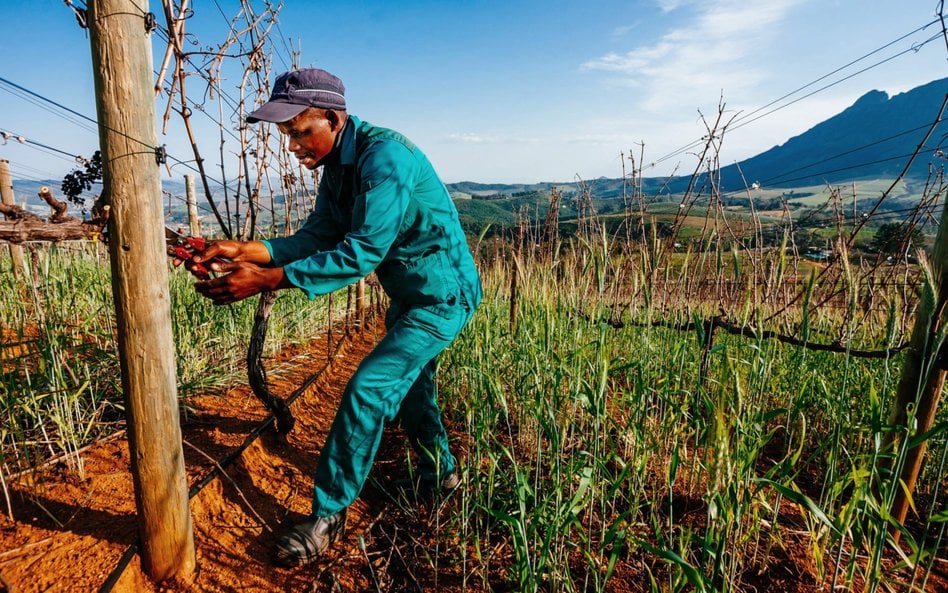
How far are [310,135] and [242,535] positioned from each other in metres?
1.73

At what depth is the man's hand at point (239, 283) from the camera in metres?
1.40

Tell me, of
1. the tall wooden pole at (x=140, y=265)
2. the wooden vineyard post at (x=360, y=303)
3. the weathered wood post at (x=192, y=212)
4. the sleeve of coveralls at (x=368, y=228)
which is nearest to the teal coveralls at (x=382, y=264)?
the sleeve of coveralls at (x=368, y=228)

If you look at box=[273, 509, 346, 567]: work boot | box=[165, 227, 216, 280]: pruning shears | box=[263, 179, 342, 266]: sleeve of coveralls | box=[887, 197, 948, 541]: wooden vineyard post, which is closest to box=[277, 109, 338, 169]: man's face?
box=[263, 179, 342, 266]: sleeve of coveralls

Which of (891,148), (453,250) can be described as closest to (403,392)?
(453,250)

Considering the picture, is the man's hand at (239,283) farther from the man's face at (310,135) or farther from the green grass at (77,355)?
the green grass at (77,355)

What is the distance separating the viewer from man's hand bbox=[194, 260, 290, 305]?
1400mm

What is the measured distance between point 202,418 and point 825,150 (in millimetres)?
246222

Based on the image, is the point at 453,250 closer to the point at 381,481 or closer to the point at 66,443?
the point at 381,481

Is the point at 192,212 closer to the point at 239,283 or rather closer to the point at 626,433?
the point at 239,283

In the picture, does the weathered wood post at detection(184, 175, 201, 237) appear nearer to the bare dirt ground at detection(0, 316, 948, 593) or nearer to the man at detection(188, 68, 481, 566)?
the bare dirt ground at detection(0, 316, 948, 593)

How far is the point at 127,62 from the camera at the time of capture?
124 centimetres

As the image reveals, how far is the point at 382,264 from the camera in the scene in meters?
2.01

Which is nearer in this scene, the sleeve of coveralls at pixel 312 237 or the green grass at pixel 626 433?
the green grass at pixel 626 433

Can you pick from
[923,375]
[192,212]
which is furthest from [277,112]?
[192,212]
